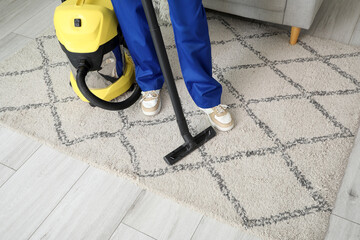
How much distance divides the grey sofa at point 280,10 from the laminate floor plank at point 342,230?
3.06 feet

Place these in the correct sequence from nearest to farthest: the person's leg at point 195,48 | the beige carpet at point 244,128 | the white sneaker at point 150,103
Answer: the person's leg at point 195,48, the beige carpet at point 244,128, the white sneaker at point 150,103

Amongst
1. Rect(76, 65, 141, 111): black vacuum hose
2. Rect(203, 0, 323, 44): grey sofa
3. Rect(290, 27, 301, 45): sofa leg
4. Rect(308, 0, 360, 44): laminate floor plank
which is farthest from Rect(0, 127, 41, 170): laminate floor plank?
Rect(308, 0, 360, 44): laminate floor plank

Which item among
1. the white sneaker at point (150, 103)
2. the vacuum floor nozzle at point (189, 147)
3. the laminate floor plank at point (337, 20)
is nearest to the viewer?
the vacuum floor nozzle at point (189, 147)

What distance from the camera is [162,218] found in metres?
1.25

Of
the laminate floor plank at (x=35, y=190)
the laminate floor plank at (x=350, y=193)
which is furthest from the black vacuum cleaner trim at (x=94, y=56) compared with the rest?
the laminate floor plank at (x=350, y=193)

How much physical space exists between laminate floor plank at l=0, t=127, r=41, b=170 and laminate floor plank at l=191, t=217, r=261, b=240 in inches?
32.2

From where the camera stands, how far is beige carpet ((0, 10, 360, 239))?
126 centimetres

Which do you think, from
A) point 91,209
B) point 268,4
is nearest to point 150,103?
point 91,209

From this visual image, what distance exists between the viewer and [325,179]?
50.9 inches

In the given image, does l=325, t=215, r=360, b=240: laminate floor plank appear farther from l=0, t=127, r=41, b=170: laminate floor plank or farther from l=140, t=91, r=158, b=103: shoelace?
l=0, t=127, r=41, b=170: laminate floor plank

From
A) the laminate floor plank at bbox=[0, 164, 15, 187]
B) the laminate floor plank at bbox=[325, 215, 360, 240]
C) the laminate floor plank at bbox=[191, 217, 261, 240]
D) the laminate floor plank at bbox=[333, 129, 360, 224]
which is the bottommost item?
the laminate floor plank at bbox=[0, 164, 15, 187]

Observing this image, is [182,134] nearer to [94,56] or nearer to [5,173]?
[94,56]

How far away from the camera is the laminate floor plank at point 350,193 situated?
1214mm

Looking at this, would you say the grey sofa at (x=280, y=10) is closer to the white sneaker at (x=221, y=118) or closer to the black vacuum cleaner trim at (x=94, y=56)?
the white sneaker at (x=221, y=118)
